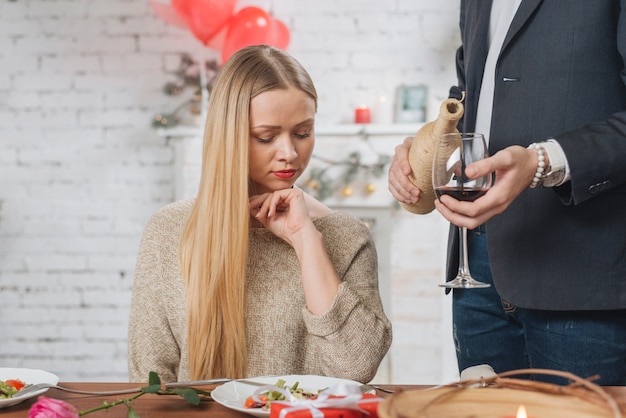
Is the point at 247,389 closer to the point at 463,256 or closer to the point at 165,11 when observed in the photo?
the point at 463,256

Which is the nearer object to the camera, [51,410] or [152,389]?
[51,410]

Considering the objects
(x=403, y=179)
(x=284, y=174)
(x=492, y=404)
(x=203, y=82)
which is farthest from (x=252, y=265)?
(x=203, y=82)

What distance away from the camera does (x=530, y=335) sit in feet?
4.76

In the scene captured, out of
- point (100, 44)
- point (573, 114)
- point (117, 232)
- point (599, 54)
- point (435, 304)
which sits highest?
point (100, 44)


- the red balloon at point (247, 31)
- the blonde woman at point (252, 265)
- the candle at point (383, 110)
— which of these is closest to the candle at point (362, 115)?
the candle at point (383, 110)

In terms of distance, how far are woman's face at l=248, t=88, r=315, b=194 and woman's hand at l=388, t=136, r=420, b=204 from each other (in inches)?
10.7

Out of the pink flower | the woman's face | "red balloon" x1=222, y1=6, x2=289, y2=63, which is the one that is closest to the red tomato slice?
the pink flower

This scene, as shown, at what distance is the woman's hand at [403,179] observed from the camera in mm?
1356

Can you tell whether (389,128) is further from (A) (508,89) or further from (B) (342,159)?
(A) (508,89)

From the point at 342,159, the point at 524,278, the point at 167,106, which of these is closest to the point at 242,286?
the point at 524,278

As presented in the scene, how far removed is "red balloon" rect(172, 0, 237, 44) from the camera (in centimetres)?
334

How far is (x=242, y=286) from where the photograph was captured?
1.52 meters

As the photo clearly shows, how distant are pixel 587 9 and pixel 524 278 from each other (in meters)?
0.50

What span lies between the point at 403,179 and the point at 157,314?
1.97ft
